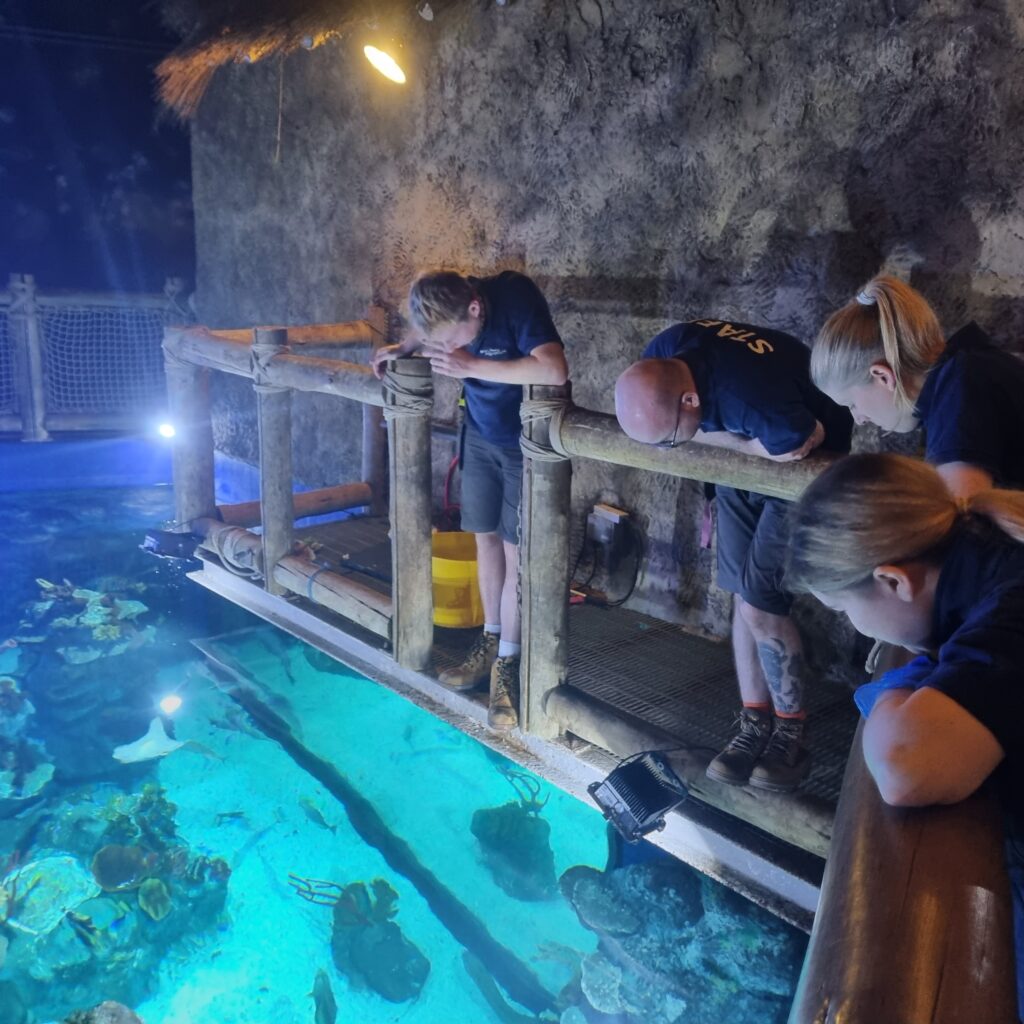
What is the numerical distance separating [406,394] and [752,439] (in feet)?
5.69

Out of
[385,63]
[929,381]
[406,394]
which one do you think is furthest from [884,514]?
[385,63]

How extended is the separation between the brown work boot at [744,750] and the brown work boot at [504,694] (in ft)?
3.30

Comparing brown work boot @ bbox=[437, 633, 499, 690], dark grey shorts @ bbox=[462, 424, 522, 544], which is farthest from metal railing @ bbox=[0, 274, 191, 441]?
brown work boot @ bbox=[437, 633, 499, 690]

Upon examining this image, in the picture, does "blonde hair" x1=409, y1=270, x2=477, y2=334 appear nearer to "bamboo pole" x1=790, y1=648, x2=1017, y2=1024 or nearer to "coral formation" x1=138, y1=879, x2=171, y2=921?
"bamboo pole" x1=790, y1=648, x2=1017, y2=1024

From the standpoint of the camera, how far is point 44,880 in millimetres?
3953

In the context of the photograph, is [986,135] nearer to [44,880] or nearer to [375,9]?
[375,9]

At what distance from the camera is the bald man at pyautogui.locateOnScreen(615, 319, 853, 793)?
2529 mm

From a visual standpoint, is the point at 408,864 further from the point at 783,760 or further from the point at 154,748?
the point at 783,760

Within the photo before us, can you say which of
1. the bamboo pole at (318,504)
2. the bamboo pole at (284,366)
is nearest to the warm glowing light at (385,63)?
the bamboo pole at (284,366)

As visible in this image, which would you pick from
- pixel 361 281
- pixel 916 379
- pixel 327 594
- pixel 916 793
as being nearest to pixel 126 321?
pixel 361 281

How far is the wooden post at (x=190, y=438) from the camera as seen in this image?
582 cm

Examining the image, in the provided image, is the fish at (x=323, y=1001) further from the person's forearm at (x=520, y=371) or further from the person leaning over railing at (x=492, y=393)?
the person's forearm at (x=520, y=371)

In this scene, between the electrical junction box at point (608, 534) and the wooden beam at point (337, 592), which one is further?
the electrical junction box at point (608, 534)

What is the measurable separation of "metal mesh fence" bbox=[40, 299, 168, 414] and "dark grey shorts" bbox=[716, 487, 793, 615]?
8.13m
